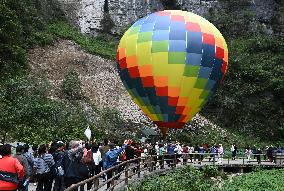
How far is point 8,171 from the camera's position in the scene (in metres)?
7.41

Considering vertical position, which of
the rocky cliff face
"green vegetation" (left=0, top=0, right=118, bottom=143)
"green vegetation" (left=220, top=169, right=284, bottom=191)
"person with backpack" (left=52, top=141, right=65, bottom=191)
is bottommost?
"green vegetation" (left=220, top=169, right=284, bottom=191)

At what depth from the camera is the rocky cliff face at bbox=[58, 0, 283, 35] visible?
5128cm

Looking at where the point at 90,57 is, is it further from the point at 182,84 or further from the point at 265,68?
the point at 182,84

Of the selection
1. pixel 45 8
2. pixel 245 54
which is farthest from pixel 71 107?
pixel 245 54

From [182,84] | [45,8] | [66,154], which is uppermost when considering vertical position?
[45,8]

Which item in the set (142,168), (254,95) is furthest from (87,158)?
(254,95)

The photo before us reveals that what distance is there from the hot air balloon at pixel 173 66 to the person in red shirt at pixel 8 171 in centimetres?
1499

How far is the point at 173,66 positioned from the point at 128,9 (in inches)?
1239

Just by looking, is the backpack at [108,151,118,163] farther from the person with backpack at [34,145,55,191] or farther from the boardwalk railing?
the person with backpack at [34,145,55,191]

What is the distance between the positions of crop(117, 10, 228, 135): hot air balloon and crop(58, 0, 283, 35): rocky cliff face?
28339mm

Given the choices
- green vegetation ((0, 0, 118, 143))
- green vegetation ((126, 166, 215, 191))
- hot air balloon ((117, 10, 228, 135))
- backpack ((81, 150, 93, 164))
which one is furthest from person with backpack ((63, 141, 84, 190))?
green vegetation ((0, 0, 118, 143))

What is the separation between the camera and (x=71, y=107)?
34.1 meters

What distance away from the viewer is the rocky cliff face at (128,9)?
168ft

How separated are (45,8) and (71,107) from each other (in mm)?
16617
